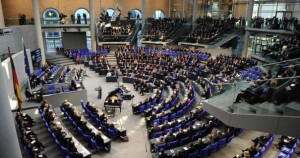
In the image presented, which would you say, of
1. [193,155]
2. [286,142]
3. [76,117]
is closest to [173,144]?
[193,155]

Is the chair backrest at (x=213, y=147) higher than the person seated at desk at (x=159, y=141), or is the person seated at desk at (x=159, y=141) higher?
the person seated at desk at (x=159, y=141)

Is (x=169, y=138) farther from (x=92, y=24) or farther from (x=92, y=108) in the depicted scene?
(x=92, y=24)

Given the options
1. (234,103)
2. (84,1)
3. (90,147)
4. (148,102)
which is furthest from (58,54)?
(234,103)

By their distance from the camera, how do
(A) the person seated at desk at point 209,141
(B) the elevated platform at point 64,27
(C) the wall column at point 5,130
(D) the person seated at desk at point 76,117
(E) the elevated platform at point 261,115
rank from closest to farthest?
(C) the wall column at point 5,130
(E) the elevated platform at point 261,115
(A) the person seated at desk at point 209,141
(D) the person seated at desk at point 76,117
(B) the elevated platform at point 64,27

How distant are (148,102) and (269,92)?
903cm

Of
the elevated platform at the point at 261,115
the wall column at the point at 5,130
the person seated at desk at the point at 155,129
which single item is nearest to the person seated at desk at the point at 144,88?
the person seated at desk at the point at 155,129

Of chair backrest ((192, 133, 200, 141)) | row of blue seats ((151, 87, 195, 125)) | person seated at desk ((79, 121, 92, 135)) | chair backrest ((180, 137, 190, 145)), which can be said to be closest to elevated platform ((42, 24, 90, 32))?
row of blue seats ((151, 87, 195, 125))

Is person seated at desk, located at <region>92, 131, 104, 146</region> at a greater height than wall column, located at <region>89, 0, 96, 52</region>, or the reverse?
wall column, located at <region>89, 0, 96, 52</region>

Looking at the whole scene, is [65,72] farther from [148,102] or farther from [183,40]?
[183,40]

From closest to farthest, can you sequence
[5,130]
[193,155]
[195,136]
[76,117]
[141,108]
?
1. [5,130]
2. [193,155]
3. [195,136]
4. [76,117]
5. [141,108]

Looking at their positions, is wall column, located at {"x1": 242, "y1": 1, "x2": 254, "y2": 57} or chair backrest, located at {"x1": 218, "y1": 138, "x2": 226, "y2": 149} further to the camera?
wall column, located at {"x1": 242, "y1": 1, "x2": 254, "y2": 57}

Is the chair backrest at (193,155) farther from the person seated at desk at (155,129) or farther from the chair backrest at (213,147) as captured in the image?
the person seated at desk at (155,129)

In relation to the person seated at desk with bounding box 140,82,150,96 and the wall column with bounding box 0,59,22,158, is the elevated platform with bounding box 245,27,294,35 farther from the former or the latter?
the wall column with bounding box 0,59,22,158

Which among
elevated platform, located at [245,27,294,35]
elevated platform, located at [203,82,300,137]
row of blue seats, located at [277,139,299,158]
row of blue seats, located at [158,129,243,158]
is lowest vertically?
row of blue seats, located at [158,129,243,158]
